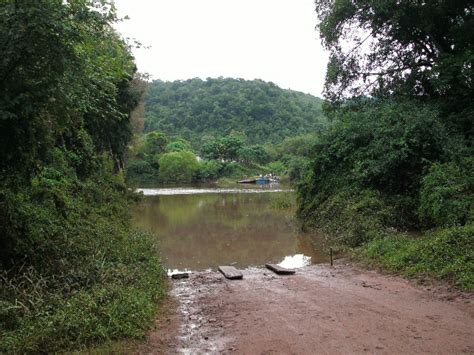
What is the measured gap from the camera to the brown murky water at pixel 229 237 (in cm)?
1395

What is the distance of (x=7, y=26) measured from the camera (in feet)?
20.6

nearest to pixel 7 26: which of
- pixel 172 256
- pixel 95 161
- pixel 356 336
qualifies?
pixel 356 336

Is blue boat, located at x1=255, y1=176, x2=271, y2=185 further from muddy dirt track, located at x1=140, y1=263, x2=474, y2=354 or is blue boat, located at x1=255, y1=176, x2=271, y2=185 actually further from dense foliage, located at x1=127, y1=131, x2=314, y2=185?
muddy dirt track, located at x1=140, y1=263, x2=474, y2=354

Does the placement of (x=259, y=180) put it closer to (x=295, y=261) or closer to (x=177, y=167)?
(x=177, y=167)

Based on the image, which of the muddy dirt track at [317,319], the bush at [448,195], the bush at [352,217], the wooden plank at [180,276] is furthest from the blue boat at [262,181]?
the muddy dirt track at [317,319]

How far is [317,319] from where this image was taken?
22.1 feet

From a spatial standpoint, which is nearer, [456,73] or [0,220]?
[0,220]

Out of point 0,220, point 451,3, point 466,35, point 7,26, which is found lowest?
→ point 0,220

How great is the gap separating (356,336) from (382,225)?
8.45 m

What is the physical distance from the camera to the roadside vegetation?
37.1 feet

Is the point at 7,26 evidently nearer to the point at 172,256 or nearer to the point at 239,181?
the point at 172,256

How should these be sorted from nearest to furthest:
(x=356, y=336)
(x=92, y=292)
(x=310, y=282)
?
1. (x=356, y=336)
2. (x=92, y=292)
3. (x=310, y=282)

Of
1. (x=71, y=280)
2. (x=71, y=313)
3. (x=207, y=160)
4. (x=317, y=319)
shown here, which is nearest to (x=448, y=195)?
(x=317, y=319)

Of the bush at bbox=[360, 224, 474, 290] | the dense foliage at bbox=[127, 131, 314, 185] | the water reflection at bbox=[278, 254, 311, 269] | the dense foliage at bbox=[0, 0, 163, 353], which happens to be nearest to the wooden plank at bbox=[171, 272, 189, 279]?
the dense foliage at bbox=[0, 0, 163, 353]
